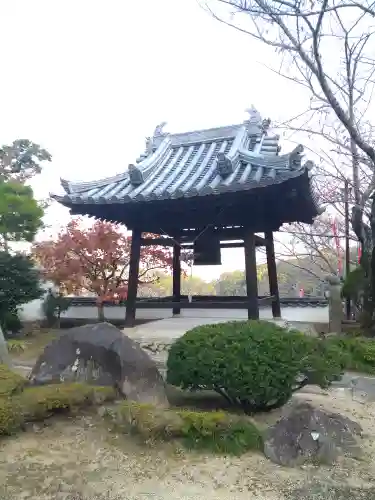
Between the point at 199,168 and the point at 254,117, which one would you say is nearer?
the point at 199,168

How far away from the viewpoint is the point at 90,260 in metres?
10.8

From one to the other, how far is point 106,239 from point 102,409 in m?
6.87

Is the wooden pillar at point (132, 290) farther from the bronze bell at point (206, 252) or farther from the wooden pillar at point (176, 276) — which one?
the wooden pillar at point (176, 276)

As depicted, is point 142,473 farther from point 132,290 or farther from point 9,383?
point 132,290

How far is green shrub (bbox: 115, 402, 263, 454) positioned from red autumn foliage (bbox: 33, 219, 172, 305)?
723 cm

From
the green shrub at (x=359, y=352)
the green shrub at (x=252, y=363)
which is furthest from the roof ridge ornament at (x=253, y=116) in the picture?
the green shrub at (x=252, y=363)

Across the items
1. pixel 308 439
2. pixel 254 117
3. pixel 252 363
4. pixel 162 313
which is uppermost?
pixel 254 117

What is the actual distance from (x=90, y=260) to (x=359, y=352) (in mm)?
6737

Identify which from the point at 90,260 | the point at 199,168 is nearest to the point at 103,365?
the point at 199,168

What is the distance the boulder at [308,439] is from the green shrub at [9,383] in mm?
2307

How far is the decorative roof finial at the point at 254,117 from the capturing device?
9.71 meters

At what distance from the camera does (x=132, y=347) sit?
15.5 ft

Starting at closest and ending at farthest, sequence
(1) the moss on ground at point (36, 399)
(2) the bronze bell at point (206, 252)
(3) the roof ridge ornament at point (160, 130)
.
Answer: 1. (1) the moss on ground at point (36, 399)
2. (2) the bronze bell at point (206, 252)
3. (3) the roof ridge ornament at point (160, 130)

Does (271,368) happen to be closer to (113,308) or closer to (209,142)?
(209,142)
